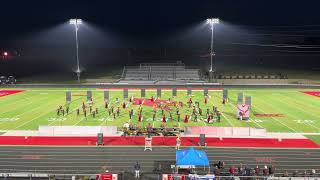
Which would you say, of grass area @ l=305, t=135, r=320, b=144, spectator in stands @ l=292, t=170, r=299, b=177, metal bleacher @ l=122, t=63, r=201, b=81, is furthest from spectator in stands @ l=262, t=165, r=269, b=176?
metal bleacher @ l=122, t=63, r=201, b=81

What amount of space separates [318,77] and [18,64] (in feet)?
213

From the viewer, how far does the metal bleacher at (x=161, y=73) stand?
2672 inches

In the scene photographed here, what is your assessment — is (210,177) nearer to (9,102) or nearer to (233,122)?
(233,122)

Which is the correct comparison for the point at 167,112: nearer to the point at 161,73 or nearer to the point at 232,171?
the point at 232,171

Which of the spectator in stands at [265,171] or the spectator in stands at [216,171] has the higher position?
the spectator in stands at [265,171]

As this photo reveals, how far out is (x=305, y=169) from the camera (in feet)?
65.4

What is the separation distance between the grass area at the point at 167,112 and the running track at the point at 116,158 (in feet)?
21.9

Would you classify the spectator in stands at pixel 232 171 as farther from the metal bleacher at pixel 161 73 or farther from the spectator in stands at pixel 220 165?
the metal bleacher at pixel 161 73

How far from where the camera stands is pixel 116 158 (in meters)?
21.4

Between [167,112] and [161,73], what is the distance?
35861mm

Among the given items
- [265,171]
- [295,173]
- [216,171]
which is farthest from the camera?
[216,171]

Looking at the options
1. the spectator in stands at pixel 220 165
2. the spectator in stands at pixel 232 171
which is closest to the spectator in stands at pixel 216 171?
the spectator in stands at pixel 220 165

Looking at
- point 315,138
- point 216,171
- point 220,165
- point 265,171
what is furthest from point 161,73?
point 265,171

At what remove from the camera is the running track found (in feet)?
66.3
